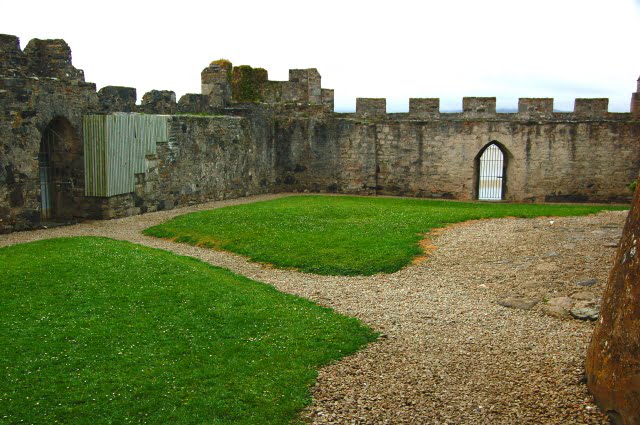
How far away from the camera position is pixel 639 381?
214 inches

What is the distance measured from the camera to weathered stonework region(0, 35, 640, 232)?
700 inches

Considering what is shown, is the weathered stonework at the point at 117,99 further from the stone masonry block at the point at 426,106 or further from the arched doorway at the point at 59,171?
the stone masonry block at the point at 426,106

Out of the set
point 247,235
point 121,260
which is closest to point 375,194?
point 247,235

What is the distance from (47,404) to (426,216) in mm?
12618

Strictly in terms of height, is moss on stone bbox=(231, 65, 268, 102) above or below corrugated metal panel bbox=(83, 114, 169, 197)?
above

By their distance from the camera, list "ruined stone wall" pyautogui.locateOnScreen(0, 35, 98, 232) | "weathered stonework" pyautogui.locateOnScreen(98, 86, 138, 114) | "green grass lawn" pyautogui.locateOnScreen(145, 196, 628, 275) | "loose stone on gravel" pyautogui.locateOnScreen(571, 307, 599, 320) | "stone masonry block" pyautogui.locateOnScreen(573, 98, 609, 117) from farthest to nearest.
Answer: "stone masonry block" pyautogui.locateOnScreen(573, 98, 609, 117) → "weathered stonework" pyautogui.locateOnScreen(98, 86, 138, 114) → "ruined stone wall" pyautogui.locateOnScreen(0, 35, 98, 232) → "green grass lawn" pyautogui.locateOnScreen(145, 196, 628, 275) → "loose stone on gravel" pyautogui.locateOnScreen(571, 307, 599, 320)

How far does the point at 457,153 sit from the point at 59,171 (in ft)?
46.9

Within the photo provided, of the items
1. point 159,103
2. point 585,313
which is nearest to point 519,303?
point 585,313

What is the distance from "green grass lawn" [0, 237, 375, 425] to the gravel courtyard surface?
0.52 metres

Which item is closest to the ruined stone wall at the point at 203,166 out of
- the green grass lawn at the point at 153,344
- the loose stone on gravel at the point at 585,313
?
the green grass lawn at the point at 153,344

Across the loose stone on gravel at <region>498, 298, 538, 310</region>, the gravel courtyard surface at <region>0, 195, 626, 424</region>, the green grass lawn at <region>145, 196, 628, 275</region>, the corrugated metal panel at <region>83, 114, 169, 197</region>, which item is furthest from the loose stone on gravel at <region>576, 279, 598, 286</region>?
the corrugated metal panel at <region>83, 114, 169, 197</region>

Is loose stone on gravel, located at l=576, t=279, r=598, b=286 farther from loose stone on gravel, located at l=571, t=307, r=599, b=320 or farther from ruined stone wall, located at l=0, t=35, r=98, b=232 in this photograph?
ruined stone wall, located at l=0, t=35, r=98, b=232

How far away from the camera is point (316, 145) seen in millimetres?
25406

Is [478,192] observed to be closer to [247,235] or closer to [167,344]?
[247,235]
